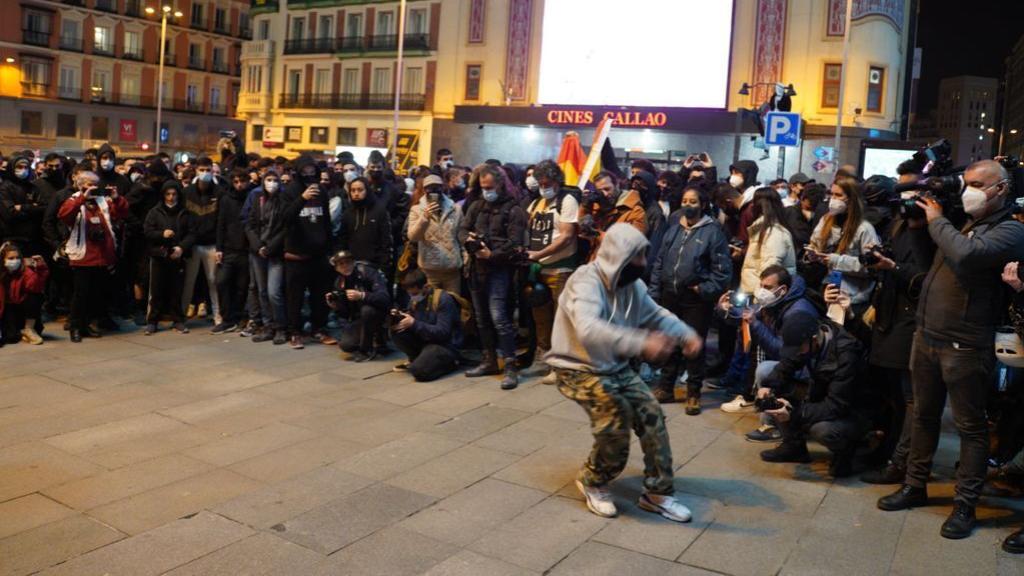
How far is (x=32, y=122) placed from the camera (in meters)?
52.4

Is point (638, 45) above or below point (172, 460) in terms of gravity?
above

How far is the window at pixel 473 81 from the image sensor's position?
38.2 m

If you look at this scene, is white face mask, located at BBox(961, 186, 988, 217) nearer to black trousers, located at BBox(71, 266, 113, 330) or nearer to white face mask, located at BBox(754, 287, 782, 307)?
white face mask, located at BBox(754, 287, 782, 307)

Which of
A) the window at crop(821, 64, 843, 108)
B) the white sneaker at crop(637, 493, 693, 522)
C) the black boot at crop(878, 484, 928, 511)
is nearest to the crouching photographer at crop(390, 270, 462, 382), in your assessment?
the white sneaker at crop(637, 493, 693, 522)

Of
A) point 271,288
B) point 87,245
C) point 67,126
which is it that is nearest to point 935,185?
point 271,288

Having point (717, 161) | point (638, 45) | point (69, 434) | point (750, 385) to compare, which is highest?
point (638, 45)

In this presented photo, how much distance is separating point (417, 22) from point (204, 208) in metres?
31.8

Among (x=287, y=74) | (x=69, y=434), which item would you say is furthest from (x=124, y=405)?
(x=287, y=74)

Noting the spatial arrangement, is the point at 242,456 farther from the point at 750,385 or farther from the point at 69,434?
the point at 750,385

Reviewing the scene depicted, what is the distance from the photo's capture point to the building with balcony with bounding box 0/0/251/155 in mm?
51594

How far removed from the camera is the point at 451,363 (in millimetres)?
8883

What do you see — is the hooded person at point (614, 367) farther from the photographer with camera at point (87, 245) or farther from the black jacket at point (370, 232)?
the photographer with camera at point (87, 245)

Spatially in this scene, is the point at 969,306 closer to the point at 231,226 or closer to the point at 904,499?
the point at 904,499

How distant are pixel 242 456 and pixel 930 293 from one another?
459cm
